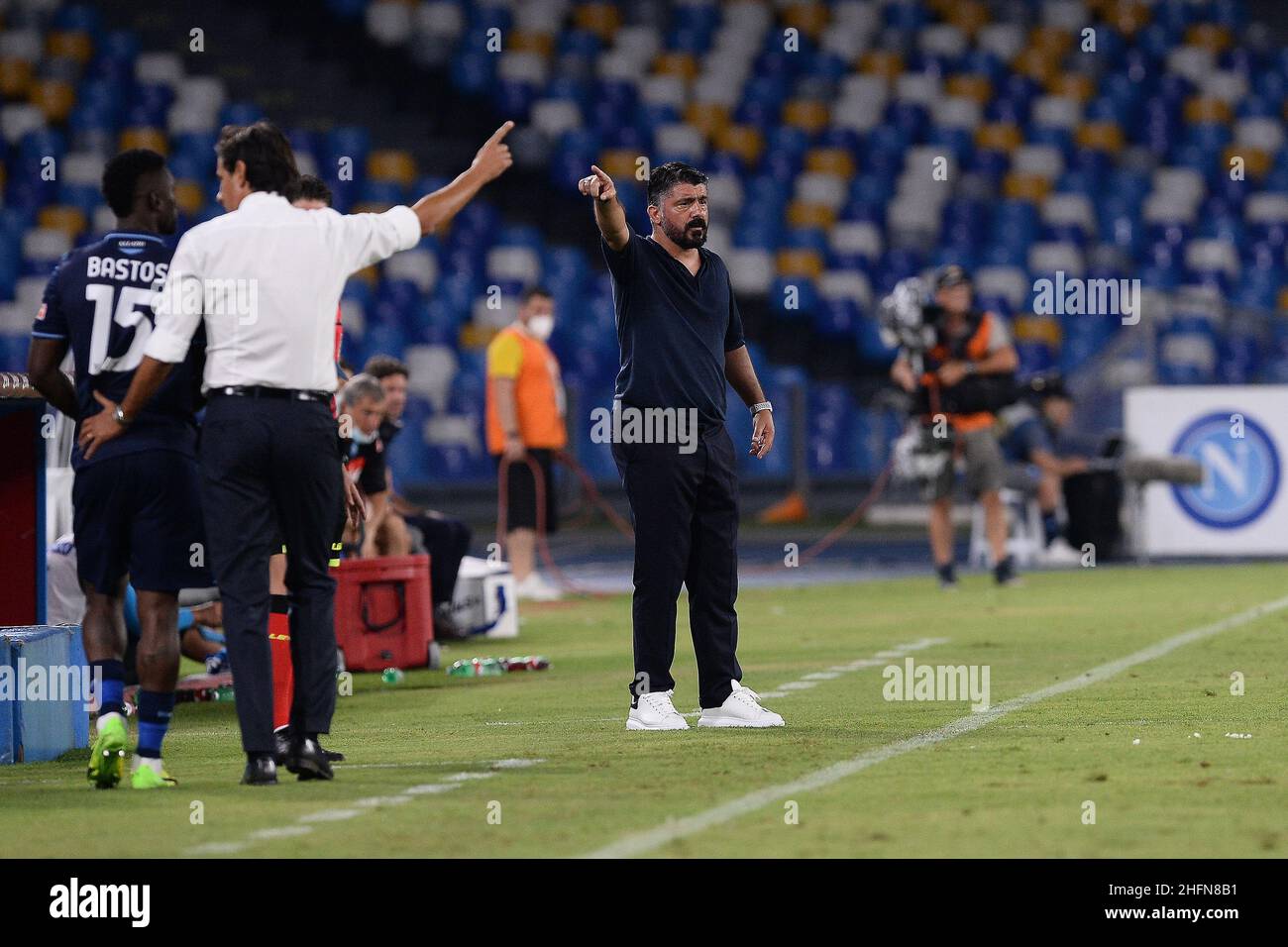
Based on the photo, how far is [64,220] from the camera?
958 inches

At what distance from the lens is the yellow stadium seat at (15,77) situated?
2569cm

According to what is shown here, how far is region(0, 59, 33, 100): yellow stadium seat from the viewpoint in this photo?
2569cm

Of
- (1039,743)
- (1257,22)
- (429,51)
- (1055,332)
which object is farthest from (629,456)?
(1257,22)

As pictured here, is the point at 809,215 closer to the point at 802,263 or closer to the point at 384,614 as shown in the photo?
the point at 802,263

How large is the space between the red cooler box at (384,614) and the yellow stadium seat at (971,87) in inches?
706

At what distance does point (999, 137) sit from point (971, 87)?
91cm

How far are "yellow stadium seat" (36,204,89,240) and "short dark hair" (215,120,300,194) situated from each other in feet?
60.1

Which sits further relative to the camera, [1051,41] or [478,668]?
[1051,41]

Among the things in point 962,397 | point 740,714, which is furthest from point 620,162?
point 740,714

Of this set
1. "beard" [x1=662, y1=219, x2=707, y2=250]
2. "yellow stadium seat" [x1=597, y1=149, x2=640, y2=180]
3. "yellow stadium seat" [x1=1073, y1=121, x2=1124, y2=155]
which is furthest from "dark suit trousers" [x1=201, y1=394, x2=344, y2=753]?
"yellow stadium seat" [x1=1073, y1=121, x2=1124, y2=155]

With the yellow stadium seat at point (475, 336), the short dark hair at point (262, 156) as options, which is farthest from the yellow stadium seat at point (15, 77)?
the short dark hair at point (262, 156)

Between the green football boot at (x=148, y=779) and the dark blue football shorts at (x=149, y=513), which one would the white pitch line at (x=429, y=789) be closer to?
the green football boot at (x=148, y=779)

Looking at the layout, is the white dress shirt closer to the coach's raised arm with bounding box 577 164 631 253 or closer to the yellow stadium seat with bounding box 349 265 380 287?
the coach's raised arm with bounding box 577 164 631 253

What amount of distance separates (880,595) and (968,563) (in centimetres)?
398
